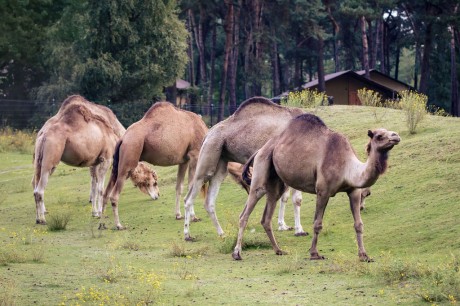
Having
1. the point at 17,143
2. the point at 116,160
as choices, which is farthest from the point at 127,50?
the point at 116,160

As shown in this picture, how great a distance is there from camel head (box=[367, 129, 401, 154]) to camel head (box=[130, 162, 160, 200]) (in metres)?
11.0

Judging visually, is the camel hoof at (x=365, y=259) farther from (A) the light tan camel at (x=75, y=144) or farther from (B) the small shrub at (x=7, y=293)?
(A) the light tan camel at (x=75, y=144)

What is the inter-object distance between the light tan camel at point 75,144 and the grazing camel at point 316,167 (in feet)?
22.0

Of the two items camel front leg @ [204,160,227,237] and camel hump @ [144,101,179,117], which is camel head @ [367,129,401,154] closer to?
camel front leg @ [204,160,227,237]

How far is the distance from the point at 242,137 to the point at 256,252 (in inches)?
97.1

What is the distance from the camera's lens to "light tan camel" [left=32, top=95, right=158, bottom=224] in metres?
19.9

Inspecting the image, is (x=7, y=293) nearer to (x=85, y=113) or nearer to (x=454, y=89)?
(x=85, y=113)

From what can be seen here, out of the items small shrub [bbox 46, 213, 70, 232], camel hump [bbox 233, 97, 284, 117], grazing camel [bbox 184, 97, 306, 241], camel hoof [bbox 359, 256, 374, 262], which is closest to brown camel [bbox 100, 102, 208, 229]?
small shrub [bbox 46, 213, 70, 232]

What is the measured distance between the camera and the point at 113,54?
50406mm

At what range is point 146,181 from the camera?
22672 millimetres

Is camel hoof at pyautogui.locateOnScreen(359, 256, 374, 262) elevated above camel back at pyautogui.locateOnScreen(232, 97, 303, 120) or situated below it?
below

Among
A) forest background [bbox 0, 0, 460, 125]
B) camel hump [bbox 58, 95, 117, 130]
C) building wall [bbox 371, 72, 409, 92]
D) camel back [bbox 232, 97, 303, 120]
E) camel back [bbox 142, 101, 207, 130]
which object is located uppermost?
camel back [bbox 232, 97, 303, 120]

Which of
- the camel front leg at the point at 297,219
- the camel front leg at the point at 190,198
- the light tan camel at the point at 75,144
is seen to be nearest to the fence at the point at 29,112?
the light tan camel at the point at 75,144

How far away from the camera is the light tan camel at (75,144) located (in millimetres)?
19938
